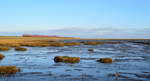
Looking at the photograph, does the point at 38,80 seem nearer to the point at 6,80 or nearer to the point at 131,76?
the point at 6,80

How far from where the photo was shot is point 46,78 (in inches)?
818

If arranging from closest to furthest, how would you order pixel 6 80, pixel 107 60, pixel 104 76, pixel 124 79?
pixel 6 80, pixel 124 79, pixel 104 76, pixel 107 60

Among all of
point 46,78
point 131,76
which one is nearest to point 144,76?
point 131,76

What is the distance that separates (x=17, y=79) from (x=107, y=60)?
16035 millimetres

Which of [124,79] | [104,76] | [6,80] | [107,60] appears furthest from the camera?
[107,60]

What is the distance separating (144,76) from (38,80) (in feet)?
32.2

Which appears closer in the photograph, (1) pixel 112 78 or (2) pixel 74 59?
(1) pixel 112 78

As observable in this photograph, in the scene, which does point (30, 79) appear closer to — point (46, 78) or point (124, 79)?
point (46, 78)

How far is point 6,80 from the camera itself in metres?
19.0

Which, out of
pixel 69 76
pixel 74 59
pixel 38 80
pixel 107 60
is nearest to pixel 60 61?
pixel 74 59

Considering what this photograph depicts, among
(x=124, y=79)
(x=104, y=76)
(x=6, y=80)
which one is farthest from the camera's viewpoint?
(x=104, y=76)

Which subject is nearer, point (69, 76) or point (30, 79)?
point (30, 79)

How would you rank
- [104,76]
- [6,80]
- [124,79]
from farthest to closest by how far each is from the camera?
[104,76]
[124,79]
[6,80]

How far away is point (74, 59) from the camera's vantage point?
33656mm
